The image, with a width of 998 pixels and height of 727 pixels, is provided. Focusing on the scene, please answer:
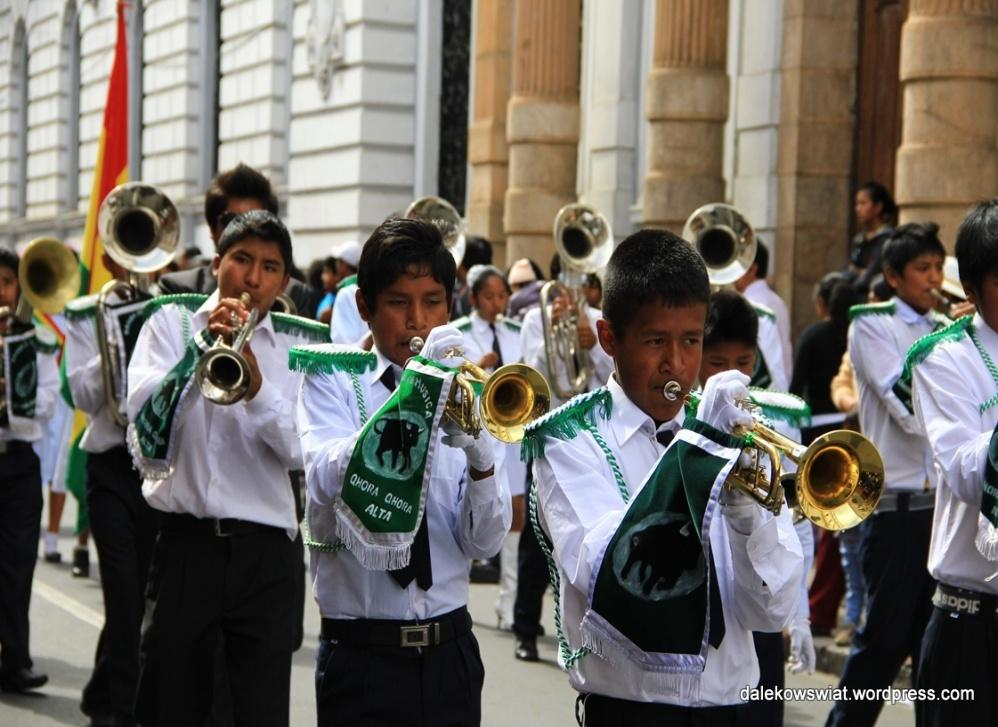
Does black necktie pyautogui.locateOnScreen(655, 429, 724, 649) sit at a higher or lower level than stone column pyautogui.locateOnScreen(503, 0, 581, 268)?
lower

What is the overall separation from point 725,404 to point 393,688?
1448 mm

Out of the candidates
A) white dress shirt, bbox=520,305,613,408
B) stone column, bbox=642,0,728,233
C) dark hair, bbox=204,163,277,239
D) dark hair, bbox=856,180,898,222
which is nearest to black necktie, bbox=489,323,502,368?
white dress shirt, bbox=520,305,613,408

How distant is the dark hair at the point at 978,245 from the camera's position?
520 cm

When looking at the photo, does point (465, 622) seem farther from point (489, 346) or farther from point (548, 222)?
point (548, 222)

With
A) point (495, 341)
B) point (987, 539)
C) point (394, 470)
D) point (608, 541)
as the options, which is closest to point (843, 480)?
point (608, 541)

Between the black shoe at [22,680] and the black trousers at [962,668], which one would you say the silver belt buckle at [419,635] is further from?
the black shoe at [22,680]

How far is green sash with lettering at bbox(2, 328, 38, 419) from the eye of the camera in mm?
8703

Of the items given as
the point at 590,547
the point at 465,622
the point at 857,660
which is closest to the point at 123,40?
the point at 857,660

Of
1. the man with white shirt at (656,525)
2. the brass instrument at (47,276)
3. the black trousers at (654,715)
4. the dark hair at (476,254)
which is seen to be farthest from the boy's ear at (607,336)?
the dark hair at (476,254)

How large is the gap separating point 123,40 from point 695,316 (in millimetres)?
11629

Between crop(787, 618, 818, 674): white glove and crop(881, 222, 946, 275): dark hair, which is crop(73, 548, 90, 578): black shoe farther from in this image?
crop(787, 618, 818, 674): white glove

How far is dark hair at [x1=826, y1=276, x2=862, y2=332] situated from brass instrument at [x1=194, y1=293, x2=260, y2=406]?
5612mm

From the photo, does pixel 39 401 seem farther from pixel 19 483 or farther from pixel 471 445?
pixel 471 445

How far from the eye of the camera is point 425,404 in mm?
4262
